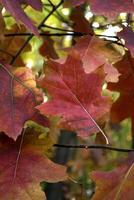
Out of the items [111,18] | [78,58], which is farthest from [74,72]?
[111,18]

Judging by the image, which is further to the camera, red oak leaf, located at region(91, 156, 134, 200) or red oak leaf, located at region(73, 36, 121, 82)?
red oak leaf, located at region(73, 36, 121, 82)

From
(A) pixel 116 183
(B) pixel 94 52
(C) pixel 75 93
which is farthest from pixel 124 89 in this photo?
(A) pixel 116 183

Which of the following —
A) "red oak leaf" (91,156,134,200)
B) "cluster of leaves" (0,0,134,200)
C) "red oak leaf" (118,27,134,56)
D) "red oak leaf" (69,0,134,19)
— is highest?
"red oak leaf" (69,0,134,19)

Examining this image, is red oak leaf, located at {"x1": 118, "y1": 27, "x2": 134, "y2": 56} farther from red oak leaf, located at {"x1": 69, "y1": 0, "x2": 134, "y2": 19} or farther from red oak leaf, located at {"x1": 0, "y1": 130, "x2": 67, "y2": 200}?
red oak leaf, located at {"x1": 0, "y1": 130, "x2": 67, "y2": 200}

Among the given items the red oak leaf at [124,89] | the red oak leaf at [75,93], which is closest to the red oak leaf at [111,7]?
the red oak leaf at [75,93]

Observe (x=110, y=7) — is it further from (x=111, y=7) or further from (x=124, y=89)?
(x=124, y=89)

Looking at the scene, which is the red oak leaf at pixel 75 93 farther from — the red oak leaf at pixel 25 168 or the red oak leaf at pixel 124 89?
the red oak leaf at pixel 124 89

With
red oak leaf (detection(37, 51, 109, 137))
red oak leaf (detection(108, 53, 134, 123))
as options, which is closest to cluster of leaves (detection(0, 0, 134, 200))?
red oak leaf (detection(37, 51, 109, 137))
